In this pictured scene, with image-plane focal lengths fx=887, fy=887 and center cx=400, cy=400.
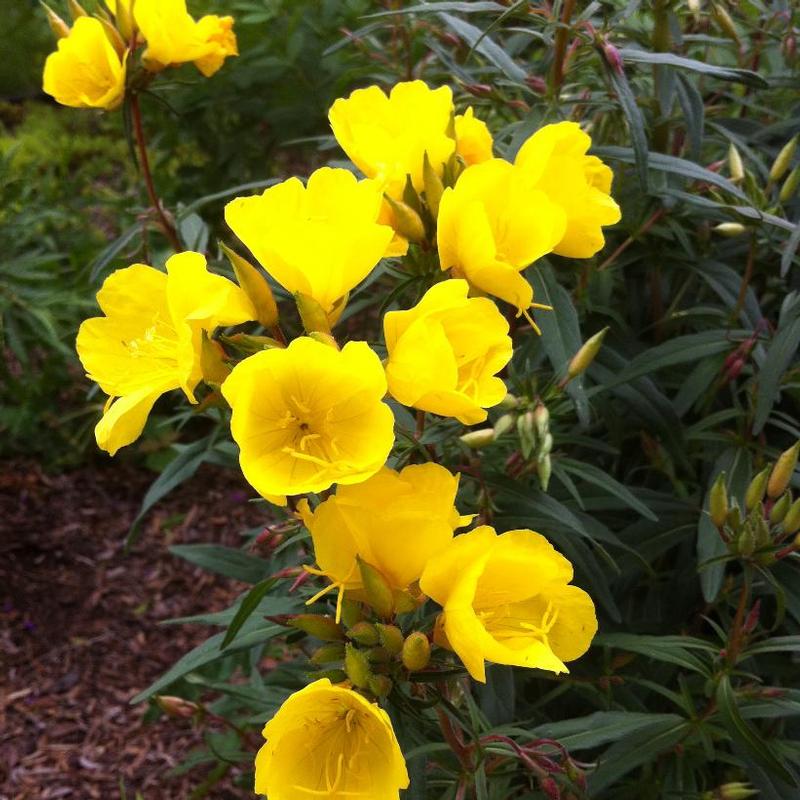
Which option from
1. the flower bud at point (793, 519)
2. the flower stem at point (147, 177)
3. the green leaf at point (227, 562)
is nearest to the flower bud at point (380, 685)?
the flower bud at point (793, 519)

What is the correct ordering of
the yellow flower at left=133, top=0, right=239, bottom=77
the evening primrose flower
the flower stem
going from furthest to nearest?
the flower stem, the yellow flower at left=133, top=0, right=239, bottom=77, the evening primrose flower

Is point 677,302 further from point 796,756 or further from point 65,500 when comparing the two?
point 65,500

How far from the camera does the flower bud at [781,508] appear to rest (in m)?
1.31

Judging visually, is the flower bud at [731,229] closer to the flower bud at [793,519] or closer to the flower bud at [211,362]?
the flower bud at [793,519]

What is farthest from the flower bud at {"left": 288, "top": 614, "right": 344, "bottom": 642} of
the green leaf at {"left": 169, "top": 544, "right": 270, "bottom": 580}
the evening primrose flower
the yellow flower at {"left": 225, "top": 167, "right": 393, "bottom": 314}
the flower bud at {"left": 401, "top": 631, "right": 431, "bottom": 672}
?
the green leaf at {"left": 169, "top": 544, "right": 270, "bottom": 580}

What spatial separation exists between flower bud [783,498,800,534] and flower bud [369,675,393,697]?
0.64m

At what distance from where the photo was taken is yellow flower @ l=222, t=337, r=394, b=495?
976mm

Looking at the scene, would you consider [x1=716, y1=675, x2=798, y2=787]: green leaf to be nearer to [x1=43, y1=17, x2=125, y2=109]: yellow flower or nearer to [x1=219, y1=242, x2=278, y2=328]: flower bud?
[x1=219, y1=242, x2=278, y2=328]: flower bud

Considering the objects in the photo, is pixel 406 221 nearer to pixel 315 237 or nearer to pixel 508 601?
pixel 315 237

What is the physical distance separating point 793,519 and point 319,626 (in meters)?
0.71

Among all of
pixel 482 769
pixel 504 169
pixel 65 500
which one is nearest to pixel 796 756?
pixel 482 769

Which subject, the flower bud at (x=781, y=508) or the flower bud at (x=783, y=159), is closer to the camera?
the flower bud at (x=781, y=508)

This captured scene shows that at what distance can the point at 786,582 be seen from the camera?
179 centimetres

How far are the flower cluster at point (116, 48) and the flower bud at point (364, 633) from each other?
1360 mm
